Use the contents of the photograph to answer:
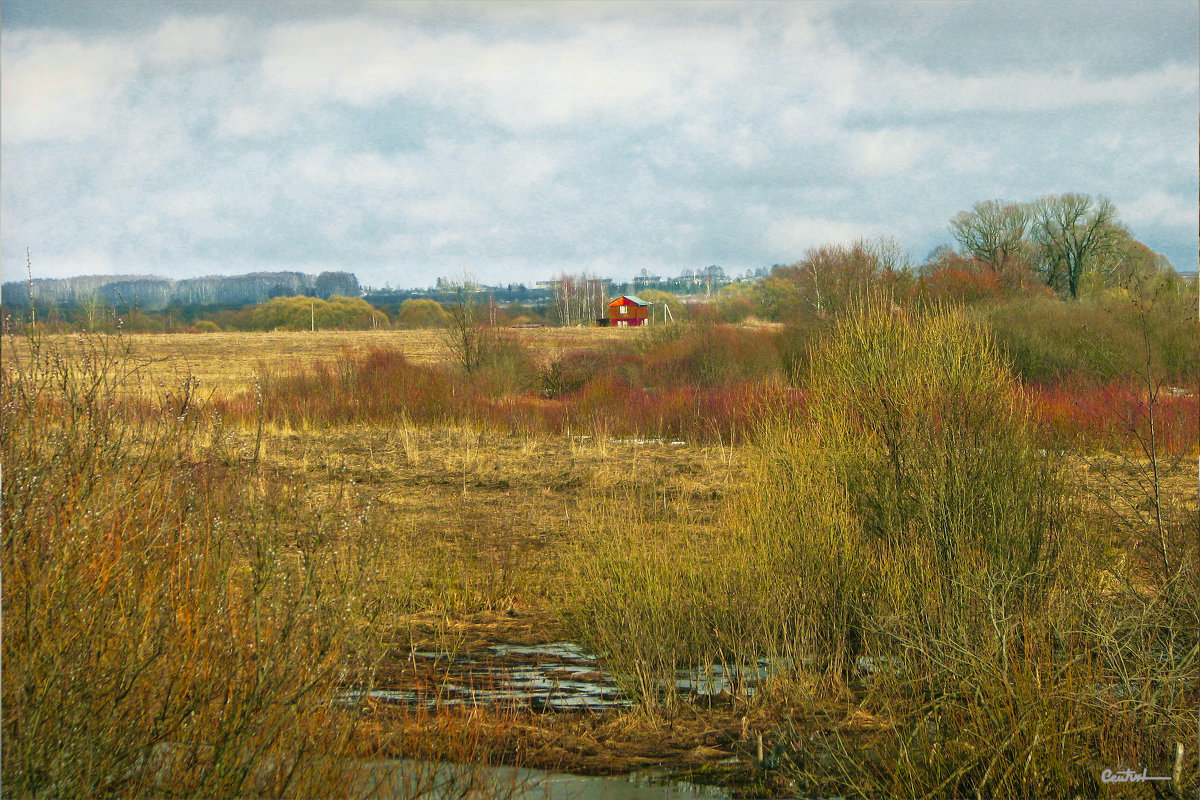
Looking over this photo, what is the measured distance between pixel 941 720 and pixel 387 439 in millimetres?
14441

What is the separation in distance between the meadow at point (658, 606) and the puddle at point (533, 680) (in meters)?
0.06

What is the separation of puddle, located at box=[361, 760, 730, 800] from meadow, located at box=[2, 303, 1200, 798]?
0.07 meters

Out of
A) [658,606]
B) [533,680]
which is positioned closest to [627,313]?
[658,606]

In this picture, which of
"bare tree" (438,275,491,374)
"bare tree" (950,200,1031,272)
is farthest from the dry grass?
"bare tree" (950,200,1031,272)

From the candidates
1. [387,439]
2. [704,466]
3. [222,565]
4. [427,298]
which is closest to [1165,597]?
[222,565]

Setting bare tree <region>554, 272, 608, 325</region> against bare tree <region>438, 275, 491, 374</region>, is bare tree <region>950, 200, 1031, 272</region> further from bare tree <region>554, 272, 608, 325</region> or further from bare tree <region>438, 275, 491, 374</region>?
bare tree <region>554, 272, 608, 325</region>

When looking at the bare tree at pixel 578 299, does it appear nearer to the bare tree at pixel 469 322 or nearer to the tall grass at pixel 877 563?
the bare tree at pixel 469 322

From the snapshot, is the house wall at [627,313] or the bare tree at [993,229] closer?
the bare tree at [993,229]

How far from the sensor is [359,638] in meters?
4.47

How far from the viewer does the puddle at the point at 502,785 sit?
411cm

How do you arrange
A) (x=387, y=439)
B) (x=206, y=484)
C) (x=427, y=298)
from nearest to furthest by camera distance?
(x=206, y=484) → (x=387, y=439) → (x=427, y=298)

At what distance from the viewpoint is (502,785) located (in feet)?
14.8

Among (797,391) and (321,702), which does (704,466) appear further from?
(321,702)

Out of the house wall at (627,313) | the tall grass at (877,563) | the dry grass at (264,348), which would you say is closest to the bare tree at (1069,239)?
the dry grass at (264,348)
